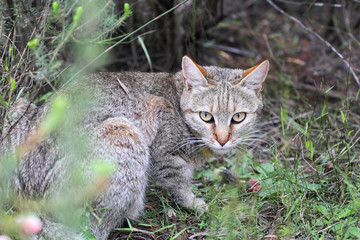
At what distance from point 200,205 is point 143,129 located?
2.91 ft

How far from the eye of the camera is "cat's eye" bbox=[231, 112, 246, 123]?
385 cm

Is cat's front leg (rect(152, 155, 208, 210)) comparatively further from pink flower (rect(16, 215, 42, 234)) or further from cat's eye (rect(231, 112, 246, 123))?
pink flower (rect(16, 215, 42, 234))

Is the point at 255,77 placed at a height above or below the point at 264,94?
above

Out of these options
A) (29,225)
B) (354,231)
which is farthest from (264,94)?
(29,225)

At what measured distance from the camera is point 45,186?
3.17m

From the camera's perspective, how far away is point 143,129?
12.3ft

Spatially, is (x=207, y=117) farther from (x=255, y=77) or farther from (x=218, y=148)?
(x=255, y=77)

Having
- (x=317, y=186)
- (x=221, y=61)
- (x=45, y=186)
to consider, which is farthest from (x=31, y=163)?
(x=221, y=61)

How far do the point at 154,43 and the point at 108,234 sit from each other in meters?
3.37

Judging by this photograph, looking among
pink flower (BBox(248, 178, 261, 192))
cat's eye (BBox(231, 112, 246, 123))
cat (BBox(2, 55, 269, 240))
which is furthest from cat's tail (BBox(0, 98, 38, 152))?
pink flower (BBox(248, 178, 261, 192))

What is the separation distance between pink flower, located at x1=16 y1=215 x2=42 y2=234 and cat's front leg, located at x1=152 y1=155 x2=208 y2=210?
50.0 inches

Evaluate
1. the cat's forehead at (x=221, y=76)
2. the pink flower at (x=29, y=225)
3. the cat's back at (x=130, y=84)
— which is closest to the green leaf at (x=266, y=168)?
the cat's forehead at (x=221, y=76)

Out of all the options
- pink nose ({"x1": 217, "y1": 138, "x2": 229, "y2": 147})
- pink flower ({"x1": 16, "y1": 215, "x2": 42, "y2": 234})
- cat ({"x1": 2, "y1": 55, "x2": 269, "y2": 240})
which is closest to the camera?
pink flower ({"x1": 16, "y1": 215, "x2": 42, "y2": 234})

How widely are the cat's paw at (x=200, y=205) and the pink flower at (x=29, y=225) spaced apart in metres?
1.47
